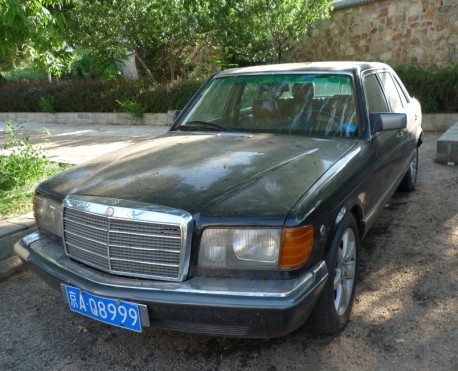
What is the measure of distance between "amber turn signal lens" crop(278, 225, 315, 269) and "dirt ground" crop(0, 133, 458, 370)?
2.19 feet

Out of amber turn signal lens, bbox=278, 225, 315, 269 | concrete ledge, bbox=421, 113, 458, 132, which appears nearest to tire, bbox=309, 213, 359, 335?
amber turn signal lens, bbox=278, 225, 315, 269

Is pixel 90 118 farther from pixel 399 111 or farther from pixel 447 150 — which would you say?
pixel 399 111

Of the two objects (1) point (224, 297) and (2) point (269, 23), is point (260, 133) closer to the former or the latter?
(1) point (224, 297)

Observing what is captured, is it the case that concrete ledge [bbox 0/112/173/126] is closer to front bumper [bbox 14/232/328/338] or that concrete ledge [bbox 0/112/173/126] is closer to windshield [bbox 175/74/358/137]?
windshield [bbox 175/74/358/137]

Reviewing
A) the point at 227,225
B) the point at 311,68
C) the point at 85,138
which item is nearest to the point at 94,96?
the point at 85,138

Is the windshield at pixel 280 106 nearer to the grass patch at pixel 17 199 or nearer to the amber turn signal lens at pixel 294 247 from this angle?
the amber turn signal lens at pixel 294 247

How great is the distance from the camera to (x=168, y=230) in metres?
2.40

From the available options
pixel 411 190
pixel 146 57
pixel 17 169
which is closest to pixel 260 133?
pixel 411 190

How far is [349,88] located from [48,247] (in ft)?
8.38

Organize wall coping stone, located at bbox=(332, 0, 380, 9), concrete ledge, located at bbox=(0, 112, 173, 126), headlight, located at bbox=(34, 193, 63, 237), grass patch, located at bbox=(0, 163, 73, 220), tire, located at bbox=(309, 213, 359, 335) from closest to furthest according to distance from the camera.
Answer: tire, located at bbox=(309, 213, 359, 335) < headlight, located at bbox=(34, 193, 63, 237) < grass patch, located at bbox=(0, 163, 73, 220) < concrete ledge, located at bbox=(0, 112, 173, 126) < wall coping stone, located at bbox=(332, 0, 380, 9)

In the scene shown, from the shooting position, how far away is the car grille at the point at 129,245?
7.91 ft

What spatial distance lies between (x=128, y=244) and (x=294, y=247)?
875mm

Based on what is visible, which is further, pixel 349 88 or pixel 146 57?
pixel 146 57

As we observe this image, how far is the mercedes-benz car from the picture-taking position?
7.65 feet
